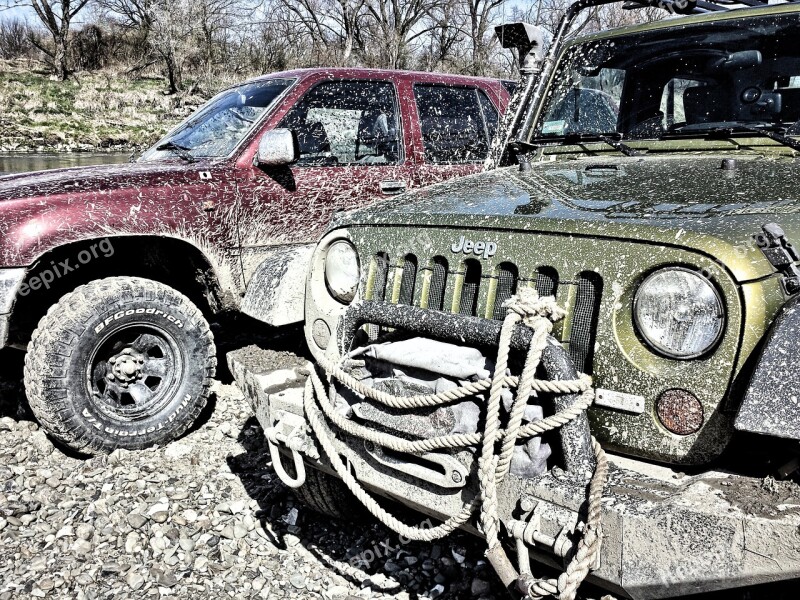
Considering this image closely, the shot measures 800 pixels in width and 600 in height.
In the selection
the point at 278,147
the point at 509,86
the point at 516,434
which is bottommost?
the point at 516,434

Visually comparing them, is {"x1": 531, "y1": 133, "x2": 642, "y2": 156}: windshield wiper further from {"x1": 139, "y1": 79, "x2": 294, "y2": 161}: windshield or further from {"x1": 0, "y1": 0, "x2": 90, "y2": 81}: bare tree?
{"x1": 0, "y1": 0, "x2": 90, "y2": 81}: bare tree

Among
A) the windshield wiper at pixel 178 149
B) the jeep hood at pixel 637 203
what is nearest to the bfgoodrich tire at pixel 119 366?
the windshield wiper at pixel 178 149

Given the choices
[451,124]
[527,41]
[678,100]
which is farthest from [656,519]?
[451,124]

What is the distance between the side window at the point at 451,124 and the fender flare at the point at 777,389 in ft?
11.7

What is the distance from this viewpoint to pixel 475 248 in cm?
232

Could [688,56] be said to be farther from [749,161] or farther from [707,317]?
[707,317]

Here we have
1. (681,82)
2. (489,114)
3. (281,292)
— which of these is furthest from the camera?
(489,114)

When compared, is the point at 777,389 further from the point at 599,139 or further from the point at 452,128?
the point at 452,128

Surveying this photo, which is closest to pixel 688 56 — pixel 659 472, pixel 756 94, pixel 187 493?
pixel 756 94

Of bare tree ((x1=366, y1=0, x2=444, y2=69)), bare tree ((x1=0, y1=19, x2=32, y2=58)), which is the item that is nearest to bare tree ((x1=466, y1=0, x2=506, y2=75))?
bare tree ((x1=366, y1=0, x2=444, y2=69))

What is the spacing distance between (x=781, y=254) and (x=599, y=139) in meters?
1.64

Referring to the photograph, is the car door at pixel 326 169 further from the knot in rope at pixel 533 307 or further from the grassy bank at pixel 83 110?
the grassy bank at pixel 83 110

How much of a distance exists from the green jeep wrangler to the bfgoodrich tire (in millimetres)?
1223

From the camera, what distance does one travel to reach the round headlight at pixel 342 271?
2779mm
